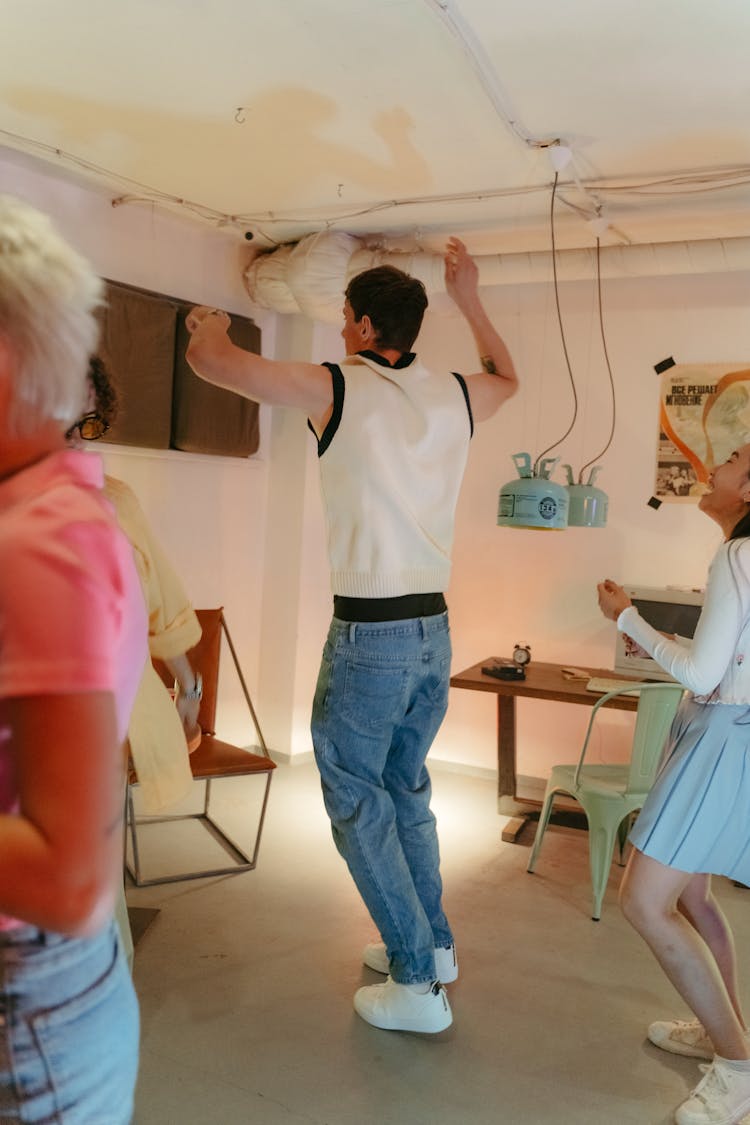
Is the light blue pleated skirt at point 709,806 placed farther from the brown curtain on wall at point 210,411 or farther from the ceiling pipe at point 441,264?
the brown curtain on wall at point 210,411

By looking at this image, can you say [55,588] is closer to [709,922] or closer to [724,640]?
[724,640]

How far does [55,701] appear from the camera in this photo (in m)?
0.70

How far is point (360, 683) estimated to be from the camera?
2.40 metres

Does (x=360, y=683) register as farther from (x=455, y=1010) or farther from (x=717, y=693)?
(x=455, y=1010)

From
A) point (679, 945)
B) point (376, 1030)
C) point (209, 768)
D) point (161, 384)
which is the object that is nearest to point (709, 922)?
point (679, 945)

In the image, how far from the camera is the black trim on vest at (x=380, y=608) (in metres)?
2.40

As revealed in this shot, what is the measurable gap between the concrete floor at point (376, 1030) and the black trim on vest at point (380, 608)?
115cm

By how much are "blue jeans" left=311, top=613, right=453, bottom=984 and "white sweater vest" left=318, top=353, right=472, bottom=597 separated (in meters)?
0.12

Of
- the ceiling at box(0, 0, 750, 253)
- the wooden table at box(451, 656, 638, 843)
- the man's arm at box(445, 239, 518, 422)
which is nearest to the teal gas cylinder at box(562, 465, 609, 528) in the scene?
the wooden table at box(451, 656, 638, 843)

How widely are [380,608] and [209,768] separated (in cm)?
135

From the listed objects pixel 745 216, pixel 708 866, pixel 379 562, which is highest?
pixel 745 216

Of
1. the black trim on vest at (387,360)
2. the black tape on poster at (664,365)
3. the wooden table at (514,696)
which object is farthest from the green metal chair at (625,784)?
the black tape on poster at (664,365)

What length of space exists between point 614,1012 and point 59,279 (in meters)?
2.72

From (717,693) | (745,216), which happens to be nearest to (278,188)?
(745,216)
